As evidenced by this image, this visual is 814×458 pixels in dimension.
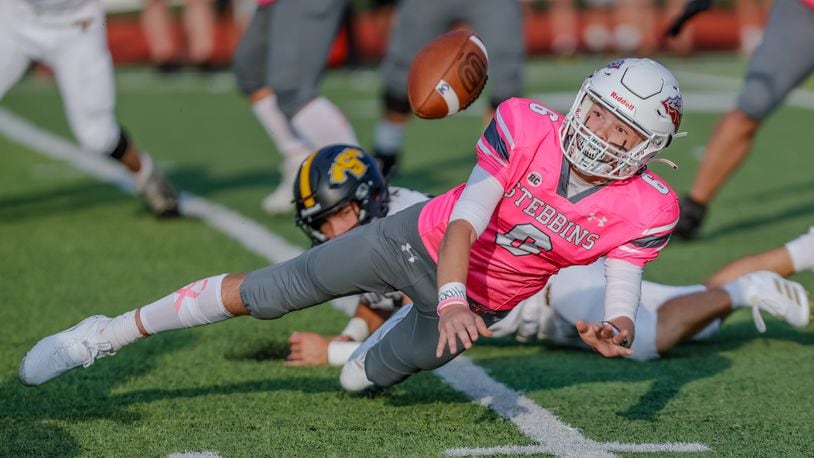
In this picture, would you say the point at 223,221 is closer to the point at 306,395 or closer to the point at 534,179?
the point at 306,395

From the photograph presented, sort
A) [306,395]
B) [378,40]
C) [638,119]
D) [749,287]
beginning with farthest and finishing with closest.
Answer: [378,40], [749,287], [306,395], [638,119]

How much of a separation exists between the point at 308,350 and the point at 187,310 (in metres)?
0.73

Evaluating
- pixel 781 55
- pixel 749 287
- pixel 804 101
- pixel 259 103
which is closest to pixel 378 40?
pixel 804 101

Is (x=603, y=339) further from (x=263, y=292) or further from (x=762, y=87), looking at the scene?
(x=762, y=87)

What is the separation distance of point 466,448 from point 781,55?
315 cm

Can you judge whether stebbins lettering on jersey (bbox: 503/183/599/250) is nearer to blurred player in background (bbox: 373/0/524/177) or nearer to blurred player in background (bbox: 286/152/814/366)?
blurred player in background (bbox: 286/152/814/366)

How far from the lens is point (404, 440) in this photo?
3.48 metres

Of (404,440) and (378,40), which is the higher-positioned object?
(404,440)

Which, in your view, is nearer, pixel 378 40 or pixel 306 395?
pixel 306 395

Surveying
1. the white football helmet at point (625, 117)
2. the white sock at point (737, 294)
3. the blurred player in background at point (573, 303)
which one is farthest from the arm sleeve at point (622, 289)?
the white sock at point (737, 294)

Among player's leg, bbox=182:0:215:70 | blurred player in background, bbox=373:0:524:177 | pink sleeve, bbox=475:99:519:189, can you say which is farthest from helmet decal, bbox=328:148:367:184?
player's leg, bbox=182:0:215:70

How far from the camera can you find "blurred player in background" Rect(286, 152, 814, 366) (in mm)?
4340

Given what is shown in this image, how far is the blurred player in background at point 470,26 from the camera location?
6.64 metres

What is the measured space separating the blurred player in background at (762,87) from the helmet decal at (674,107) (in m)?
2.43
